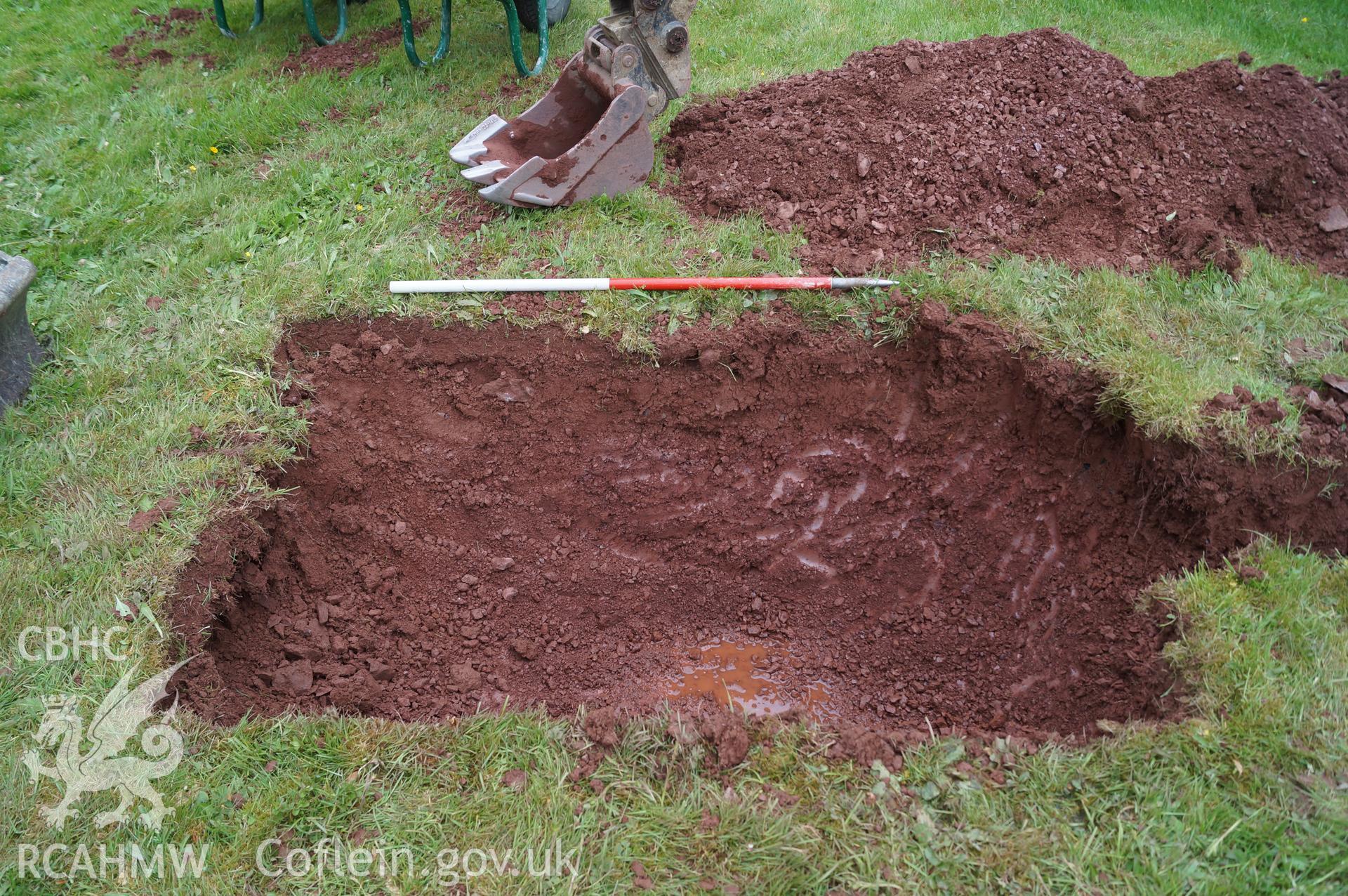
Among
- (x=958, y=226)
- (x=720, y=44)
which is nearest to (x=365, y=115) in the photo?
(x=720, y=44)

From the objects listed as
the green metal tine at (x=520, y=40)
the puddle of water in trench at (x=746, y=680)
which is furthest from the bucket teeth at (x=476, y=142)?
the puddle of water in trench at (x=746, y=680)

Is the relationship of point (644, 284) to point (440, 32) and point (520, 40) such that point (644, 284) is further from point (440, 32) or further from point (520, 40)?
point (440, 32)

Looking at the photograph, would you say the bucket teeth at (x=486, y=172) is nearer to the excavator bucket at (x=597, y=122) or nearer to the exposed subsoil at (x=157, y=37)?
the excavator bucket at (x=597, y=122)

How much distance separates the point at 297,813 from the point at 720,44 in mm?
5147

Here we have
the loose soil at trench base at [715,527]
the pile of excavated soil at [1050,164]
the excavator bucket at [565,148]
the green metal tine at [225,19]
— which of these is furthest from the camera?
the green metal tine at [225,19]

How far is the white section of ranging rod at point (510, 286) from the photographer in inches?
145

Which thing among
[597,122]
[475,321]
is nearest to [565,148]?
[597,122]

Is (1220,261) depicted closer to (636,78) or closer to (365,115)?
(636,78)

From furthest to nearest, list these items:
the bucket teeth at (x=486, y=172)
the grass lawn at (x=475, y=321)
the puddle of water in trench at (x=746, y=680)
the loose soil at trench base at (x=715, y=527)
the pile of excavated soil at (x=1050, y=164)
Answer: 1. the bucket teeth at (x=486, y=172)
2. the pile of excavated soil at (x=1050, y=164)
3. the puddle of water in trench at (x=746, y=680)
4. the loose soil at trench base at (x=715, y=527)
5. the grass lawn at (x=475, y=321)

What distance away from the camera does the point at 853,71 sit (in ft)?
15.0

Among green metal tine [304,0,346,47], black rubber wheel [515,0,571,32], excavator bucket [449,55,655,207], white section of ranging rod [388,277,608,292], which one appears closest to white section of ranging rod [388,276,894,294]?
white section of ranging rod [388,277,608,292]

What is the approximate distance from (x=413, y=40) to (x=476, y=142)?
1.65 m

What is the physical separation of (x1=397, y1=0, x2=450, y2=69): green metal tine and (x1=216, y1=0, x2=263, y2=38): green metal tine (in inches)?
56.7
